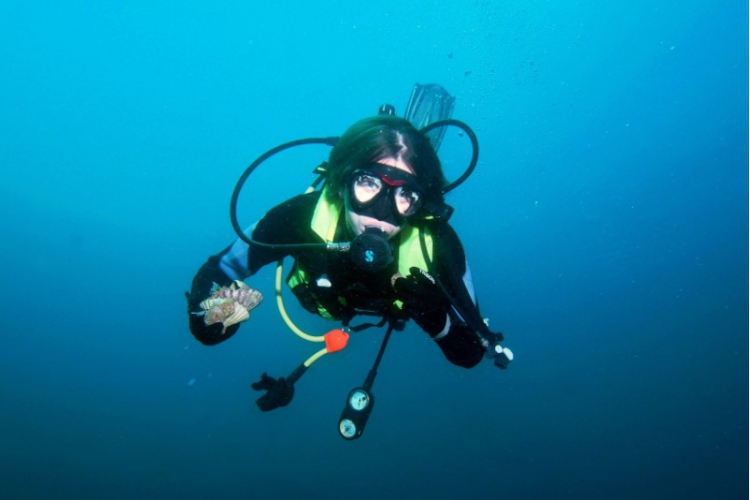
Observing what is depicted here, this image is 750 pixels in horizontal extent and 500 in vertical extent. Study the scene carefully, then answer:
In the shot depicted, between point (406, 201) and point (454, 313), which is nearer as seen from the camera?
point (406, 201)

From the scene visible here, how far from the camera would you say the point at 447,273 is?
8.79 feet

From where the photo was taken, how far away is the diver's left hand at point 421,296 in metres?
2.48

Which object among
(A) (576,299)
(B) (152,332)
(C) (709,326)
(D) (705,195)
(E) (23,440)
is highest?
(D) (705,195)

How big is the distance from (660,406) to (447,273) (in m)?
35.4

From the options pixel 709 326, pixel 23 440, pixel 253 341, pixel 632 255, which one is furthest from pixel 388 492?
pixel 709 326

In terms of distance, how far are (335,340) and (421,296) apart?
0.75 meters

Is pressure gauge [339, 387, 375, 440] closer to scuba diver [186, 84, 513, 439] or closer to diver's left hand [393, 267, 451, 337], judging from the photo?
scuba diver [186, 84, 513, 439]

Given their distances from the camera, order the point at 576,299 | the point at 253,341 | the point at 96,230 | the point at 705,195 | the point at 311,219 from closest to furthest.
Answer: the point at 311,219, the point at 253,341, the point at 96,230, the point at 576,299, the point at 705,195

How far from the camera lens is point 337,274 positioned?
2760mm

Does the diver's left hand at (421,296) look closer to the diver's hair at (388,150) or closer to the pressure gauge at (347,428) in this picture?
the diver's hair at (388,150)

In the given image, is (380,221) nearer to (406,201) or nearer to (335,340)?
(406,201)

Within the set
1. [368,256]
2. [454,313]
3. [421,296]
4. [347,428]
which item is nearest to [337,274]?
[368,256]

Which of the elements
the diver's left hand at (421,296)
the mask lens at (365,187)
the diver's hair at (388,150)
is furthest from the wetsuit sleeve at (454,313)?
the mask lens at (365,187)

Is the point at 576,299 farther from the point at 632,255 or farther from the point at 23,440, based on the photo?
the point at 23,440
